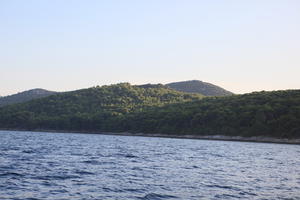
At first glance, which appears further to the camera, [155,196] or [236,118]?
[236,118]

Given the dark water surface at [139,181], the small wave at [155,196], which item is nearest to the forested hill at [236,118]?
the dark water surface at [139,181]

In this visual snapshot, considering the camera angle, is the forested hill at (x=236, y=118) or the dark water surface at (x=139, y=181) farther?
the forested hill at (x=236, y=118)

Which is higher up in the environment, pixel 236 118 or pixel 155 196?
pixel 236 118

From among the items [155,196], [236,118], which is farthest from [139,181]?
[236,118]

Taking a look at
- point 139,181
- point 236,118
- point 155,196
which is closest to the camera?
point 155,196

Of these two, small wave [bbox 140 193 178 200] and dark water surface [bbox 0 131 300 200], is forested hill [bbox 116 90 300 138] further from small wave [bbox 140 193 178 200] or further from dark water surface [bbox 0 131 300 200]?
small wave [bbox 140 193 178 200]

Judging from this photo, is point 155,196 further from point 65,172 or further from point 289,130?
point 289,130

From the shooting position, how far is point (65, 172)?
41.9 metres

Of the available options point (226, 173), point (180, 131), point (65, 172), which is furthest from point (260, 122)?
point (65, 172)

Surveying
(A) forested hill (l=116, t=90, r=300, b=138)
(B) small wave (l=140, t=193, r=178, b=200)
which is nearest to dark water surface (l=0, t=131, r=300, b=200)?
(B) small wave (l=140, t=193, r=178, b=200)

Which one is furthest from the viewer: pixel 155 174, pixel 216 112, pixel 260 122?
pixel 216 112

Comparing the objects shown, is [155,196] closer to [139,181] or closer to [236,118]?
[139,181]

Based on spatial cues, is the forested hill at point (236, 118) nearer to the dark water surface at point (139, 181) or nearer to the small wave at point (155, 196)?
the dark water surface at point (139, 181)

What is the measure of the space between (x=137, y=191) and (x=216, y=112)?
14481 cm
